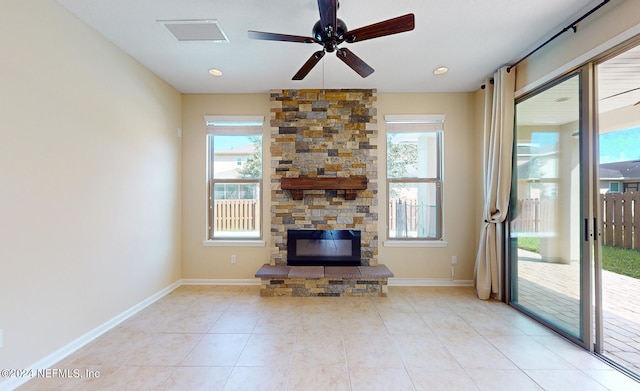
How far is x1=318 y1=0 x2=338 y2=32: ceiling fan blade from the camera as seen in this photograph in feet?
5.48

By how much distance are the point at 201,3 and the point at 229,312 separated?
301cm

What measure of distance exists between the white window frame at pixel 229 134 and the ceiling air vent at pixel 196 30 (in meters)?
1.42

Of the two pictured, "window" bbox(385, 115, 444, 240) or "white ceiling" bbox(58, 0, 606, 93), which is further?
"window" bbox(385, 115, 444, 240)

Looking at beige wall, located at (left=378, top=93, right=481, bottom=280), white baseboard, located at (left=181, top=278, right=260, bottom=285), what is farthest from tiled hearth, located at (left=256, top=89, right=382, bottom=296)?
white baseboard, located at (left=181, top=278, right=260, bottom=285)

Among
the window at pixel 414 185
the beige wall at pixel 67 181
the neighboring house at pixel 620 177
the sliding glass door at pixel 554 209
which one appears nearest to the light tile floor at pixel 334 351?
the sliding glass door at pixel 554 209

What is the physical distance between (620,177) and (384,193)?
2.32 meters

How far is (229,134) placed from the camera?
13.0 feet

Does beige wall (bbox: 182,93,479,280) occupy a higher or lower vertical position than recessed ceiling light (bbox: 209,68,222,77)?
lower

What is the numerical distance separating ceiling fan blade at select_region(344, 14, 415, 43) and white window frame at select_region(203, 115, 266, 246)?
2246mm

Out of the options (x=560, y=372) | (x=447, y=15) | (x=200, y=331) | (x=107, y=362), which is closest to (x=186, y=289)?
(x=200, y=331)

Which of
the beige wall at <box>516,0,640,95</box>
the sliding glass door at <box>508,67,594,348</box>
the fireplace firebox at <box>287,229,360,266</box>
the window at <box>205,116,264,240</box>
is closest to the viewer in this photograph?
the beige wall at <box>516,0,640,95</box>

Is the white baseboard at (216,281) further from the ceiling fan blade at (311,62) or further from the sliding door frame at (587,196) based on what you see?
the sliding door frame at (587,196)

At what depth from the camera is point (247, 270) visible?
12.8 feet

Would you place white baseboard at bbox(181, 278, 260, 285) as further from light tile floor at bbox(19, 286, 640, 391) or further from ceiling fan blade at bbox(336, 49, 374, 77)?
ceiling fan blade at bbox(336, 49, 374, 77)
